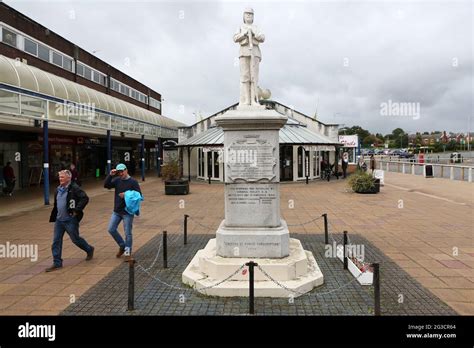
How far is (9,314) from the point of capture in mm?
4977

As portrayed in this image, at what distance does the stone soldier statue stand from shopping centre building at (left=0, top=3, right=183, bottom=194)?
9323 mm

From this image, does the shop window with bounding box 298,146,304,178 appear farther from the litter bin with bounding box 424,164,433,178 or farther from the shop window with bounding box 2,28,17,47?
the shop window with bounding box 2,28,17,47

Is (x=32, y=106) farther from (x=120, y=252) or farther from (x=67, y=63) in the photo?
(x=67, y=63)

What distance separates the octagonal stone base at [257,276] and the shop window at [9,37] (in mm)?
24392

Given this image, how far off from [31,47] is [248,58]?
25.9m

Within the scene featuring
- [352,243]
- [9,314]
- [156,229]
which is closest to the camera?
[9,314]

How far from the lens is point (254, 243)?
627cm

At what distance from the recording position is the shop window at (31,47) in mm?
26214

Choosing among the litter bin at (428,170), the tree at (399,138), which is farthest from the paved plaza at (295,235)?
the tree at (399,138)

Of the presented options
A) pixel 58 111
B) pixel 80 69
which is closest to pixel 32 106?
pixel 58 111

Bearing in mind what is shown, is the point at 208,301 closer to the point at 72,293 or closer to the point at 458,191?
the point at 72,293

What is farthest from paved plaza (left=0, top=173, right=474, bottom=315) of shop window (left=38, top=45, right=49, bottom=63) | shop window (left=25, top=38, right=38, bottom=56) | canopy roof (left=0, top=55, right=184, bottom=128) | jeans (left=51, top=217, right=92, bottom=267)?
shop window (left=38, top=45, right=49, bottom=63)

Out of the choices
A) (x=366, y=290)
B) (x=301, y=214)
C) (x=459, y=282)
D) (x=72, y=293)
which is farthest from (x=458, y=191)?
(x=72, y=293)

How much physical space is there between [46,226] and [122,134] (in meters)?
14.2
